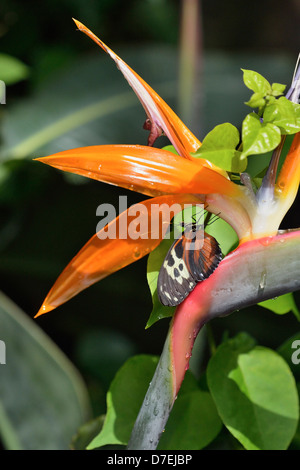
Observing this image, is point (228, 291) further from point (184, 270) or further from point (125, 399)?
point (125, 399)

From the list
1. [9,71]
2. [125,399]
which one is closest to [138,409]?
[125,399]

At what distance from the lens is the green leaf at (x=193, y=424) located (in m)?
0.42

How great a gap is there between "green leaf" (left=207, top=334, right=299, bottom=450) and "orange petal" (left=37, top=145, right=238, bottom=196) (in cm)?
16

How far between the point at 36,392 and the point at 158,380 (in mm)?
285

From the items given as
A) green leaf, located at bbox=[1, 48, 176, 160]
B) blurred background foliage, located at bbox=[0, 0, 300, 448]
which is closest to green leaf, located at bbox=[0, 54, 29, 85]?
blurred background foliage, located at bbox=[0, 0, 300, 448]

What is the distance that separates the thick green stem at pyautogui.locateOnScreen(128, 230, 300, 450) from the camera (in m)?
0.31

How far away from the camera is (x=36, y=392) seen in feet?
1.91

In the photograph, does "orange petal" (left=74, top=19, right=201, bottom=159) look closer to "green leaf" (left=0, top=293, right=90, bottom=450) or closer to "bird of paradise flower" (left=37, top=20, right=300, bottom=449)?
"bird of paradise flower" (left=37, top=20, right=300, bottom=449)

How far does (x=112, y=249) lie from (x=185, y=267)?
0.05m

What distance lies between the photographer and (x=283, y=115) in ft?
0.99

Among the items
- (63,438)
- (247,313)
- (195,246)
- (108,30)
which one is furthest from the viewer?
(108,30)
